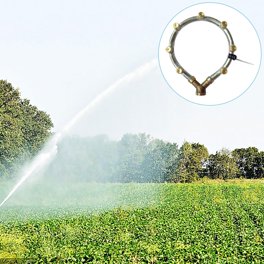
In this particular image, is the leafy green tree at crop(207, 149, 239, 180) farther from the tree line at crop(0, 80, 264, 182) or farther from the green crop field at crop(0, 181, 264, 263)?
the green crop field at crop(0, 181, 264, 263)

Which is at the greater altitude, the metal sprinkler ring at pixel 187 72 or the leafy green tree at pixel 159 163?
the leafy green tree at pixel 159 163

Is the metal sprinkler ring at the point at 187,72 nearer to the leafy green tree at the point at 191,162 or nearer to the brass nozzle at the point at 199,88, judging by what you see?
the brass nozzle at the point at 199,88

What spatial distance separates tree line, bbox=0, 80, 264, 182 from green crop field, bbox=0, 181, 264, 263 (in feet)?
22.1

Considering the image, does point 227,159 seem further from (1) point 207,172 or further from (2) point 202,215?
(2) point 202,215

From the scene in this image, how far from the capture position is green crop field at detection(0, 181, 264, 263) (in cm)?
1394

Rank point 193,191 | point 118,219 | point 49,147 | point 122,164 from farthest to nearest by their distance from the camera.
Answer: point 122,164
point 193,191
point 118,219
point 49,147

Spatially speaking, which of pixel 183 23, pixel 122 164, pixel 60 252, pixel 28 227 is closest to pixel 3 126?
pixel 122 164

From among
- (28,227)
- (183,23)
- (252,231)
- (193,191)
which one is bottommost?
(183,23)

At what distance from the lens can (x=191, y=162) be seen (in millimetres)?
65625

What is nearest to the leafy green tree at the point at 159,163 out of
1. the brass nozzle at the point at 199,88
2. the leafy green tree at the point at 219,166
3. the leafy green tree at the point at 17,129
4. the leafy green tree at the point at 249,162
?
the leafy green tree at the point at 219,166

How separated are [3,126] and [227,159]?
107 ft

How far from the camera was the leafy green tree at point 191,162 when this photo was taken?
63188 millimetres

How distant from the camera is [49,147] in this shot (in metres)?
13.6

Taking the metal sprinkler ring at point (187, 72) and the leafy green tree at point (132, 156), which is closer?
the metal sprinkler ring at point (187, 72)
